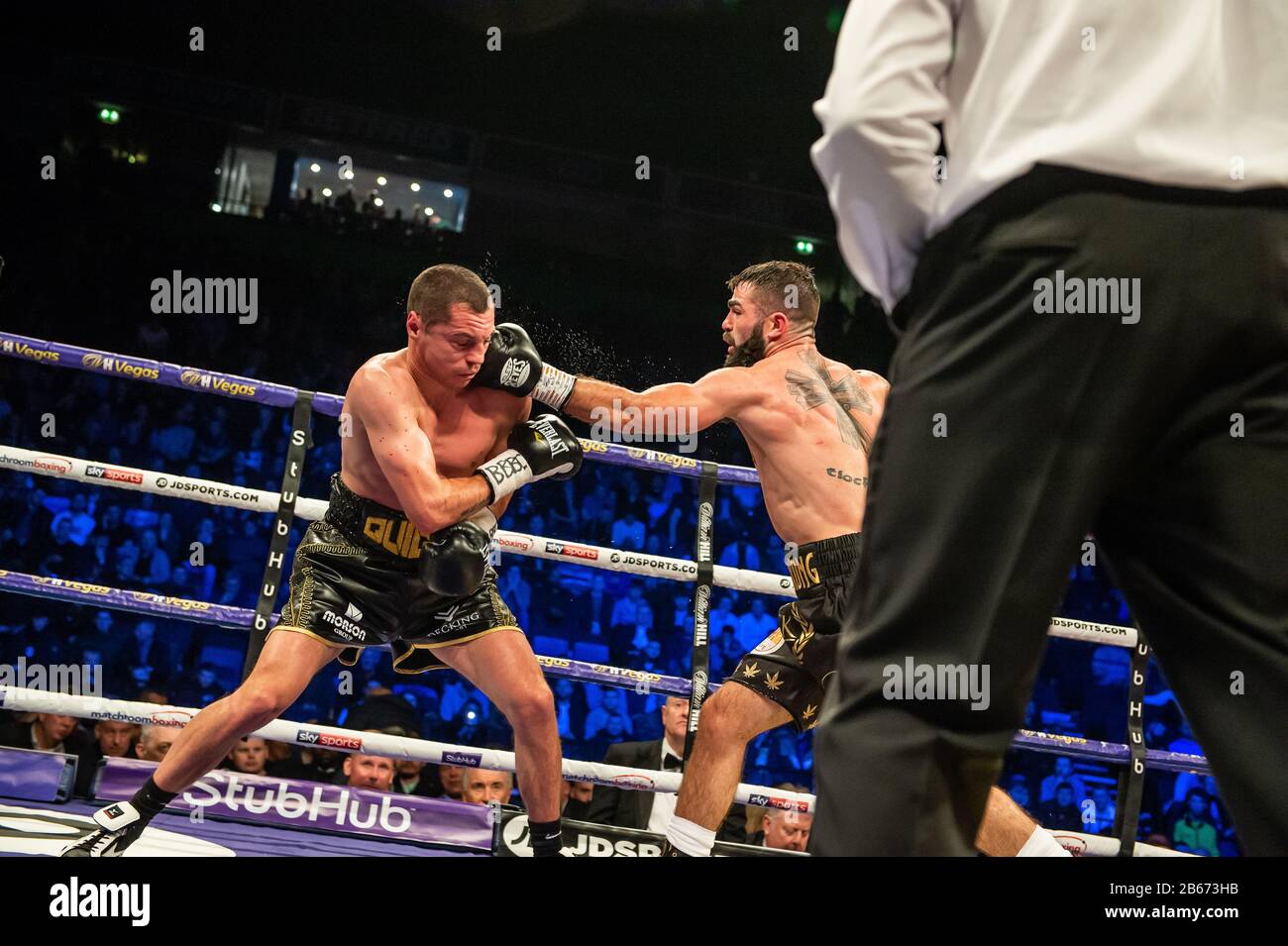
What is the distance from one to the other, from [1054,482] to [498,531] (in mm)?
2499

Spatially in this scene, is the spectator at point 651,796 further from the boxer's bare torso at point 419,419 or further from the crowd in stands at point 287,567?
the crowd in stands at point 287,567

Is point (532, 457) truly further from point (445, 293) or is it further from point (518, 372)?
point (445, 293)

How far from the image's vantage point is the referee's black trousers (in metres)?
0.85

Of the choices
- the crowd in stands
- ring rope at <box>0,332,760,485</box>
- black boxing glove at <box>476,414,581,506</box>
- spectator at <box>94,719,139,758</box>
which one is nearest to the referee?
black boxing glove at <box>476,414,581,506</box>

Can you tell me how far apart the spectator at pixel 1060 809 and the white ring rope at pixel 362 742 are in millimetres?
3843

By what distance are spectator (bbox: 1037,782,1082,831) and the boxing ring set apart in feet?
10.1

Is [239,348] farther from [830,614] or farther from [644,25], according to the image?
[830,614]

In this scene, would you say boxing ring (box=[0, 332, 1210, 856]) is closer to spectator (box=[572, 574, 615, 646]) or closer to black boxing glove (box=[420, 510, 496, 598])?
black boxing glove (box=[420, 510, 496, 598])

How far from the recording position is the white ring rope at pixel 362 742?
2.95 m

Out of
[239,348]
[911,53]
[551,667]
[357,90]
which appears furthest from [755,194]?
[911,53]

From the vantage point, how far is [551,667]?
10.9ft

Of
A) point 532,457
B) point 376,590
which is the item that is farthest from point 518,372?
point 376,590

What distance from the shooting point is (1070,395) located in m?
0.86

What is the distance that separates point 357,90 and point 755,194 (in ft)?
13.6
